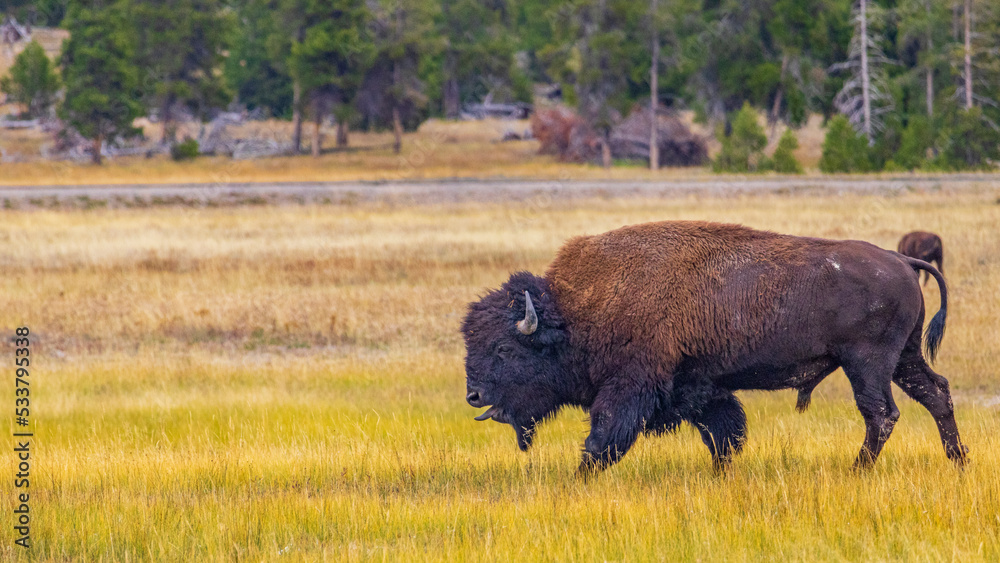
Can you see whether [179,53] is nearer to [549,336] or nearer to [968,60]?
[968,60]

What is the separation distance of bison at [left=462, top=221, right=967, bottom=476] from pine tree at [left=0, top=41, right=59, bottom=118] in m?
63.3

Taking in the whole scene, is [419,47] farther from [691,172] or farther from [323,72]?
[691,172]

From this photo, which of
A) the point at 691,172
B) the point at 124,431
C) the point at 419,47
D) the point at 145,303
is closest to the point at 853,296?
the point at 124,431

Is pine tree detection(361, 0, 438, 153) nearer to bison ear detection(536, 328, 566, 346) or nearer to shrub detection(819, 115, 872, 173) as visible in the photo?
shrub detection(819, 115, 872, 173)

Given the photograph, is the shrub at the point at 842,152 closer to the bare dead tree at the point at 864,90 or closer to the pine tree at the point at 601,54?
the bare dead tree at the point at 864,90

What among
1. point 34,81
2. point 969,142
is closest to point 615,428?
point 969,142

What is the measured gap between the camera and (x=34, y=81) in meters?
63.4

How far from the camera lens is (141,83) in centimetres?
6153

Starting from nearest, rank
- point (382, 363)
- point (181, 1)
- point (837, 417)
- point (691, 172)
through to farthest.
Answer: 1. point (837, 417)
2. point (382, 363)
3. point (691, 172)
4. point (181, 1)

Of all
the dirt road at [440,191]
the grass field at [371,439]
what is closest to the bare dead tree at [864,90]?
the dirt road at [440,191]

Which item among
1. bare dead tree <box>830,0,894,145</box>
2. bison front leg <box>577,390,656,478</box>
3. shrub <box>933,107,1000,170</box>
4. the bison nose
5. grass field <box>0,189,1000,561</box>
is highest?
bare dead tree <box>830,0,894,145</box>

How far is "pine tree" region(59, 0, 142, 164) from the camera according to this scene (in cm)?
5775

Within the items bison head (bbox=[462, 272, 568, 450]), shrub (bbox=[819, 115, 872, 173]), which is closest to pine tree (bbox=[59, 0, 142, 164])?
shrub (bbox=[819, 115, 872, 173])

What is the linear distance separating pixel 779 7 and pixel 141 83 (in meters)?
38.0
